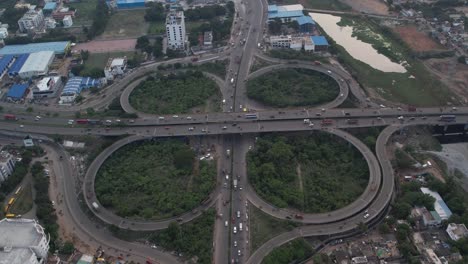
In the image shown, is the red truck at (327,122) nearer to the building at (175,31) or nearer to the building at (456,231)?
the building at (456,231)

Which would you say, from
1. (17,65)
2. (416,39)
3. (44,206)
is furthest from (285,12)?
(44,206)

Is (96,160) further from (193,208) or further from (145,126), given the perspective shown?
(193,208)

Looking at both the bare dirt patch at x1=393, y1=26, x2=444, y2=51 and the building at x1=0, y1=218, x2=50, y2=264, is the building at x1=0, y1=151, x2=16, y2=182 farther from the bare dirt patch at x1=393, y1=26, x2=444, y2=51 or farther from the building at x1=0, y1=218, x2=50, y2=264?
the bare dirt patch at x1=393, y1=26, x2=444, y2=51

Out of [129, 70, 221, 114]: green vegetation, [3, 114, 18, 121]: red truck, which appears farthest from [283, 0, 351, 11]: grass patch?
[3, 114, 18, 121]: red truck

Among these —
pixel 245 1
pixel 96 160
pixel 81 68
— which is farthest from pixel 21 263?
pixel 245 1

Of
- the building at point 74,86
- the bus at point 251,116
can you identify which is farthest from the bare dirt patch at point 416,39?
the building at point 74,86

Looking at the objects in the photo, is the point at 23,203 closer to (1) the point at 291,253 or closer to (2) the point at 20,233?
(2) the point at 20,233
